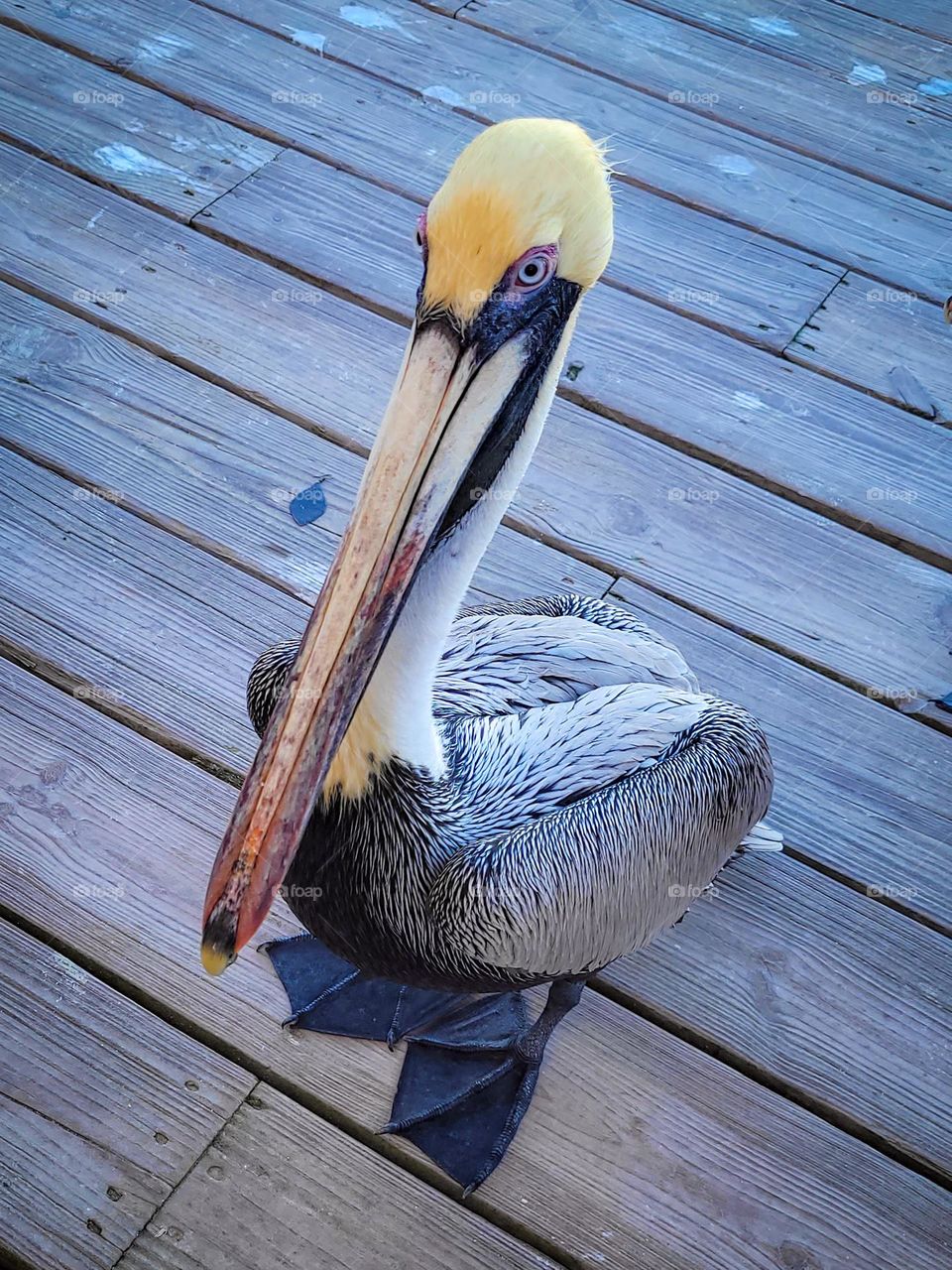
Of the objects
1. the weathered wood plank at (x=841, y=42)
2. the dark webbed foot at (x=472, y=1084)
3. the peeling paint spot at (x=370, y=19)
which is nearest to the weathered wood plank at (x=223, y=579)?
the dark webbed foot at (x=472, y=1084)

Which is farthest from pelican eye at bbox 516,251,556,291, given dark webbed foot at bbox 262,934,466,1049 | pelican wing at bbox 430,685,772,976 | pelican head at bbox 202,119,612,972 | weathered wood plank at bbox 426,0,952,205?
weathered wood plank at bbox 426,0,952,205

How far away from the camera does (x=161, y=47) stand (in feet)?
11.7

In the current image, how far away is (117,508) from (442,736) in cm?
115

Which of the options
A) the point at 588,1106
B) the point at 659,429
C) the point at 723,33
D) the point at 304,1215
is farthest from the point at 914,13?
the point at 304,1215

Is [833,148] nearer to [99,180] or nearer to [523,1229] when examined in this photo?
[99,180]

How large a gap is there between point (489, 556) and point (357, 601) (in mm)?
1253

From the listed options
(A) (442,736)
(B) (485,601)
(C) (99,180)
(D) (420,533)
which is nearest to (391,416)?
(D) (420,533)

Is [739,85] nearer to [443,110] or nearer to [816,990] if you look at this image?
[443,110]

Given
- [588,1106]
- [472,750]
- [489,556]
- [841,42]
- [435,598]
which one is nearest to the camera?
[435,598]

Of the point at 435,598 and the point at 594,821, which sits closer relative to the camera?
the point at 435,598

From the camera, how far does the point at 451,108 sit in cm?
349

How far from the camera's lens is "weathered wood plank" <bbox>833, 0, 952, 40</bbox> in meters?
3.95

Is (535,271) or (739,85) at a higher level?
(535,271)

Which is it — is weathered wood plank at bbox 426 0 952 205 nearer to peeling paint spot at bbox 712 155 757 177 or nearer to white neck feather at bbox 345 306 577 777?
peeling paint spot at bbox 712 155 757 177
